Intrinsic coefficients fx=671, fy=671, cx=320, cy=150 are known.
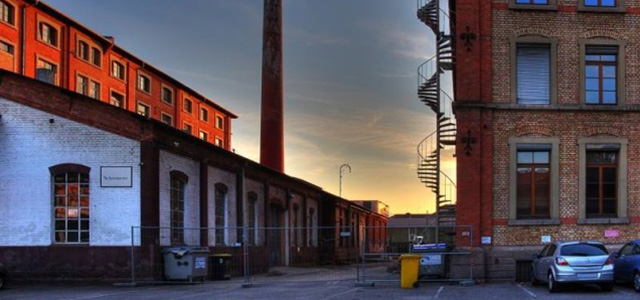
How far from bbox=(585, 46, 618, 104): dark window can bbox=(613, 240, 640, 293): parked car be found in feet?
20.3

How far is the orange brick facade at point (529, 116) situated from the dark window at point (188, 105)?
53.9 meters

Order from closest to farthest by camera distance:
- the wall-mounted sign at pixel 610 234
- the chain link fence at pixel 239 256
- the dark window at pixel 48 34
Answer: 1. the chain link fence at pixel 239 256
2. the wall-mounted sign at pixel 610 234
3. the dark window at pixel 48 34

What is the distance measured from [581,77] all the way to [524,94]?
2.12 meters

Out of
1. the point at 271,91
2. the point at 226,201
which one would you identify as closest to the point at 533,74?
the point at 226,201

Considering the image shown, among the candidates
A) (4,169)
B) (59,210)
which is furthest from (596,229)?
(4,169)

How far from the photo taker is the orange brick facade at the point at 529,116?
2378 cm

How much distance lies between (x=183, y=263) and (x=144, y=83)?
46.7 metres

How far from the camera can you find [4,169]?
2367 centimetres

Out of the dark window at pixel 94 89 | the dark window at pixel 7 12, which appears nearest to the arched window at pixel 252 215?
the dark window at pixel 7 12

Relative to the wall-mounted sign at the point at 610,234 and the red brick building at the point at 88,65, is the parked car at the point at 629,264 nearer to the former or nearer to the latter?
the wall-mounted sign at the point at 610,234

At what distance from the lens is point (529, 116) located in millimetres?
24125

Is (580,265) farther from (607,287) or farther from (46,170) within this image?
(46,170)

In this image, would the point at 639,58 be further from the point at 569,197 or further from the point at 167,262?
the point at 167,262

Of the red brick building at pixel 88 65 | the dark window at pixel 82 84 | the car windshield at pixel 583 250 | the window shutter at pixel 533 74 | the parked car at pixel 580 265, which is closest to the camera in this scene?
the parked car at pixel 580 265
